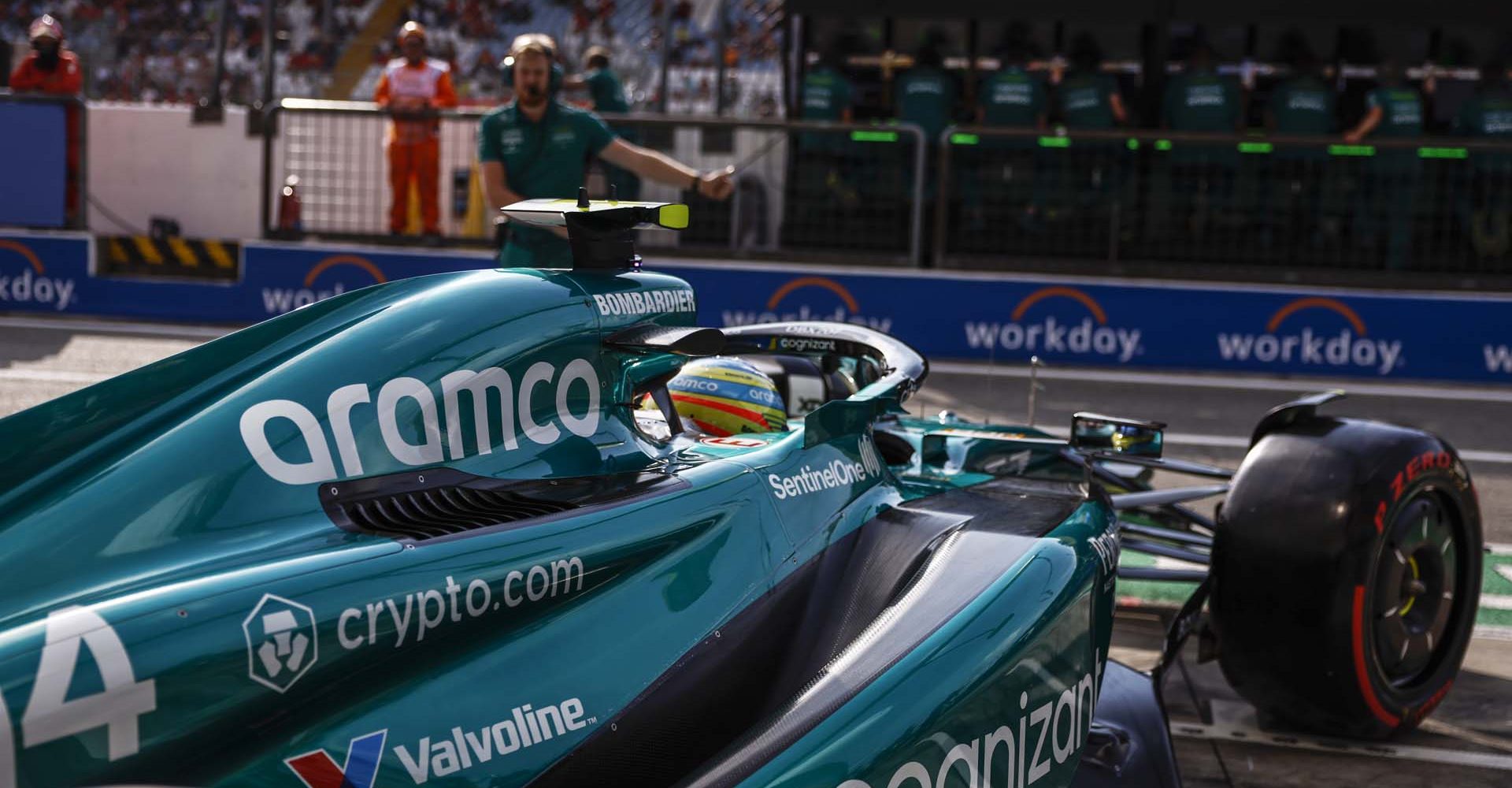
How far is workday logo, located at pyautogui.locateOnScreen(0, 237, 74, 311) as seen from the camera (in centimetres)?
1207

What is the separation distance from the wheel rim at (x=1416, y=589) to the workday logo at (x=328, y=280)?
28.6 feet

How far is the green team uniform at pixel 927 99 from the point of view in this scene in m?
13.2

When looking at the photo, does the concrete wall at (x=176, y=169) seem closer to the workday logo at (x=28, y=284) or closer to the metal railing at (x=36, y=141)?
the metal railing at (x=36, y=141)

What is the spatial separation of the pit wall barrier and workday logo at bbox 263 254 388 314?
5cm

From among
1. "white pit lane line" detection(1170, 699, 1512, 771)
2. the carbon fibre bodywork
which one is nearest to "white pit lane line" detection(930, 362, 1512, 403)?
"white pit lane line" detection(1170, 699, 1512, 771)

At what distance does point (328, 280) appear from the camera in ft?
38.7

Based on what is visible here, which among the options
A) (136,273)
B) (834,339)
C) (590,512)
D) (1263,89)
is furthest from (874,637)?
(1263,89)

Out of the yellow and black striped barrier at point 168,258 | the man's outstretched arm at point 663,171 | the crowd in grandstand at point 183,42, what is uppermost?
the crowd in grandstand at point 183,42

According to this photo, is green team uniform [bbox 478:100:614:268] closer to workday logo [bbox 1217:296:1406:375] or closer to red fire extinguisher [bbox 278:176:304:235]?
red fire extinguisher [bbox 278:176:304:235]

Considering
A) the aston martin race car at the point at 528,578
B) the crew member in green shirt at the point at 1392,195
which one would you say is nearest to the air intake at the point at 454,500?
the aston martin race car at the point at 528,578

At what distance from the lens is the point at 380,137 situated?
42.6ft

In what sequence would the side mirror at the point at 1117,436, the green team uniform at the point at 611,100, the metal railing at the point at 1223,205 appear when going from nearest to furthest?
the side mirror at the point at 1117,436 < the metal railing at the point at 1223,205 < the green team uniform at the point at 611,100

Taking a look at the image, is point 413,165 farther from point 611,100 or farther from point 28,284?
point 28,284

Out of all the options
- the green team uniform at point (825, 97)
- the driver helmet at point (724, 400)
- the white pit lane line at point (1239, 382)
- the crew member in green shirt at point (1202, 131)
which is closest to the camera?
the driver helmet at point (724, 400)
